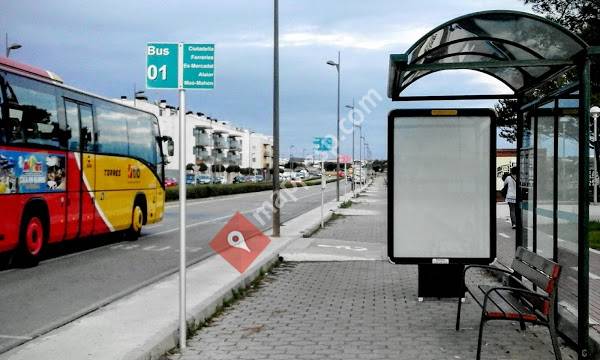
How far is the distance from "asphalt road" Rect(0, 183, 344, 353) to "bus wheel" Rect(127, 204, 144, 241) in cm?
28

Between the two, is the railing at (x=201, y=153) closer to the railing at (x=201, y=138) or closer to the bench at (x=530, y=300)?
the railing at (x=201, y=138)

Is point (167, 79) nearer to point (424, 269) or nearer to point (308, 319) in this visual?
point (308, 319)

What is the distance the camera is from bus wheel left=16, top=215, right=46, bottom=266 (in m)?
12.1

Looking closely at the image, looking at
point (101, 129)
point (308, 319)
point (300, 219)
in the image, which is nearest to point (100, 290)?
point (308, 319)

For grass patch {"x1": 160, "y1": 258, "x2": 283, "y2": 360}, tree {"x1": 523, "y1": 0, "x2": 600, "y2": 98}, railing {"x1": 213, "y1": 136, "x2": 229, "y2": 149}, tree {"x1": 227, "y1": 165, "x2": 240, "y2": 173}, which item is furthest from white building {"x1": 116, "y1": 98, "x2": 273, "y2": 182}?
grass patch {"x1": 160, "y1": 258, "x2": 283, "y2": 360}

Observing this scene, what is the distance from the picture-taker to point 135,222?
1809 centimetres

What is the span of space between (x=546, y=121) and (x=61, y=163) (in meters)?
9.65

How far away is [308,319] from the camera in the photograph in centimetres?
767

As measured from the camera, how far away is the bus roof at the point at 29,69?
1200 centimetres

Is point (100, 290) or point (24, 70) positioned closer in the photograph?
point (100, 290)

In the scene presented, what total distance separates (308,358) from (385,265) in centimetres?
687

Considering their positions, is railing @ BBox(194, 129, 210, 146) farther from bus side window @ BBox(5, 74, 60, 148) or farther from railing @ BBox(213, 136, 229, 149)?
bus side window @ BBox(5, 74, 60, 148)

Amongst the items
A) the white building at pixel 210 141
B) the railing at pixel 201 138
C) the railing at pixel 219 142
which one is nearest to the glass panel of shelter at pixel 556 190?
the white building at pixel 210 141

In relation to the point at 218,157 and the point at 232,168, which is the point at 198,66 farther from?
the point at 232,168
